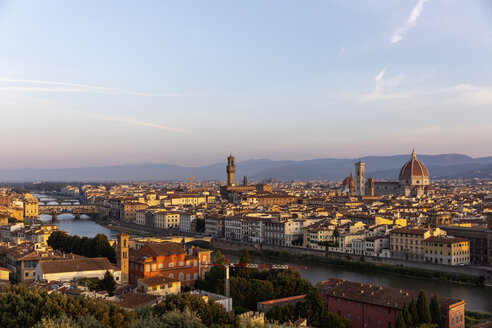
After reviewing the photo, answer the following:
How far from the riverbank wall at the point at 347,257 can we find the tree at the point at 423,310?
31.4 feet

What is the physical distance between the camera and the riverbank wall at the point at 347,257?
72.6ft

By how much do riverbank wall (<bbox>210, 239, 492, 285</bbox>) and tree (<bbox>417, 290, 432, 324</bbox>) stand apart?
9.57 meters

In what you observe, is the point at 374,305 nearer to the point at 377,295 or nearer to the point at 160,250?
the point at 377,295

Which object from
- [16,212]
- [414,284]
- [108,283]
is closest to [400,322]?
[108,283]

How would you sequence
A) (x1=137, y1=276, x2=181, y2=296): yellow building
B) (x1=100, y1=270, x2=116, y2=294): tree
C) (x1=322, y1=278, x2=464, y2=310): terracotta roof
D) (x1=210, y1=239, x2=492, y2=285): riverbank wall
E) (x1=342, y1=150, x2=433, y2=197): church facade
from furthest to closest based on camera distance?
(x1=342, y1=150, x2=433, y2=197): church facade, (x1=210, y1=239, x2=492, y2=285): riverbank wall, (x1=100, y1=270, x2=116, y2=294): tree, (x1=137, y1=276, x2=181, y2=296): yellow building, (x1=322, y1=278, x2=464, y2=310): terracotta roof

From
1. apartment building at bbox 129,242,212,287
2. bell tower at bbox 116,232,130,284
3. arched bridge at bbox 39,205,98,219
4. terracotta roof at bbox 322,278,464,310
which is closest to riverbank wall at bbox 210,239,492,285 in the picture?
terracotta roof at bbox 322,278,464,310

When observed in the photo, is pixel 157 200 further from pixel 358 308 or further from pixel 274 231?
pixel 358 308

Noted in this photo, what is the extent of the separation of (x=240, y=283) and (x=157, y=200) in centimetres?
4855

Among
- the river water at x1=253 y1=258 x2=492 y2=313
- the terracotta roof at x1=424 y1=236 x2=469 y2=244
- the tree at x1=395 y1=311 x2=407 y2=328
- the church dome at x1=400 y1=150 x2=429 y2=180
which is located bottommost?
the river water at x1=253 y1=258 x2=492 y2=313

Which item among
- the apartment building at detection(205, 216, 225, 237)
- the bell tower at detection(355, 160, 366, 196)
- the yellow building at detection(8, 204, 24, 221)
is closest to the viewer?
the apartment building at detection(205, 216, 225, 237)

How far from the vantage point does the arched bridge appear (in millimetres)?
56625

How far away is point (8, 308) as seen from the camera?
390 inches

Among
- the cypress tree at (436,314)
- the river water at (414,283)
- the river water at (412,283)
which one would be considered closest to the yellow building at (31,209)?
the river water at (412,283)

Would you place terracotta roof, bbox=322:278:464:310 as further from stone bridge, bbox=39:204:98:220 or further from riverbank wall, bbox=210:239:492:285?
stone bridge, bbox=39:204:98:220
